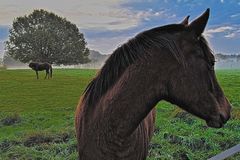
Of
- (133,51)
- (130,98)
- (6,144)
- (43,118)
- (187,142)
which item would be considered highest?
(133,51)

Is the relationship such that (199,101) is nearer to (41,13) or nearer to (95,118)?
(95,118)

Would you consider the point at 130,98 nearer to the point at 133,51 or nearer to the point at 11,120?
the point at 133,51

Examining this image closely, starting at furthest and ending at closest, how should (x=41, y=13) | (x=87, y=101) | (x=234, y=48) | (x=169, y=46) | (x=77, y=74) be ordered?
(x=234, y=48) < (x=77, y=74) < (x=41, y=13) < (x=87, y=101) < (x=169, y=46)

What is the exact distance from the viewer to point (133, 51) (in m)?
1.09

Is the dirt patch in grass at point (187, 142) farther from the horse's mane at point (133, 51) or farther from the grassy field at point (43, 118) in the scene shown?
the horse's mane at point (133, 51)

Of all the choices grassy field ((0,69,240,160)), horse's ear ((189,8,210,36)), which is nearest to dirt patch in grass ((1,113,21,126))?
grassy field ((0,69,240,160))

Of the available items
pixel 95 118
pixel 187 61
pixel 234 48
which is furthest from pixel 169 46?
pixel 234 48

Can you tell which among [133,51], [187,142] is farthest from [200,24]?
[187,142]

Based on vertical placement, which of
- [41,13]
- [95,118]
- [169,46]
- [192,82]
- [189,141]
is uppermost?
[41,13]

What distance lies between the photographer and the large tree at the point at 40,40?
1.91 meters

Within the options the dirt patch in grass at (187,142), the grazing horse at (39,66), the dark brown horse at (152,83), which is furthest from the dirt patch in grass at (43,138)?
the dark brown horse at (152,83)

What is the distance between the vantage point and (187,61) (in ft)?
3.51

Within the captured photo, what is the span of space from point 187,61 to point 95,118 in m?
0.31

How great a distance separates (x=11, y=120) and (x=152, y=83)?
46.9 inches
